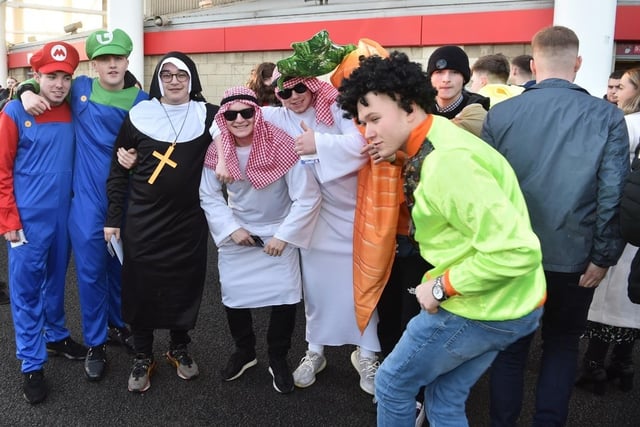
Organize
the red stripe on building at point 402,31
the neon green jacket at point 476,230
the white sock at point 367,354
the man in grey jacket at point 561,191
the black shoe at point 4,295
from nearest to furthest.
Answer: the neon green jacket at point 476,230
the man in grey jacket at point 561,191
the white sock at point 367,354
the black shoe at point 4,295
the red stripe on building at point 402,31

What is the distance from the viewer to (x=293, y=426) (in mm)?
2676

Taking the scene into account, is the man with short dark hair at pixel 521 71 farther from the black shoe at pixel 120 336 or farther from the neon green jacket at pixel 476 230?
the black shoe at pixel 120 336

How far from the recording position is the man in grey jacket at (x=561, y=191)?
7.17 feet

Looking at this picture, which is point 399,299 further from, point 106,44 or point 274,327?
point 106,44

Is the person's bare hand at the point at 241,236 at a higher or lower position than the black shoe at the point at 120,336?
higher

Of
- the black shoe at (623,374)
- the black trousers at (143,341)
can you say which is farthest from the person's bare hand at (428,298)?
the black shoe at (623,374)

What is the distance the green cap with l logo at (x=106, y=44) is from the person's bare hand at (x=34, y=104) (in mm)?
348

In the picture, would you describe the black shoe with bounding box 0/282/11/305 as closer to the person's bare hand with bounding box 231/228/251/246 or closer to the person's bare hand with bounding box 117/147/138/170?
the person's bare hand with bounding box 117/147/138/170

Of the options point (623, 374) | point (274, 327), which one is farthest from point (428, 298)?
point (623, 374)

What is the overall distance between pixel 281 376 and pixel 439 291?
154cm

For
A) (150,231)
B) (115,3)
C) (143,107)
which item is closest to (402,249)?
(150,231)

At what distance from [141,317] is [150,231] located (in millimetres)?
469

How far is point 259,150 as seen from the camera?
2719mm

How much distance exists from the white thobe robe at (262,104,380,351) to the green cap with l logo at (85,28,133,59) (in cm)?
84
